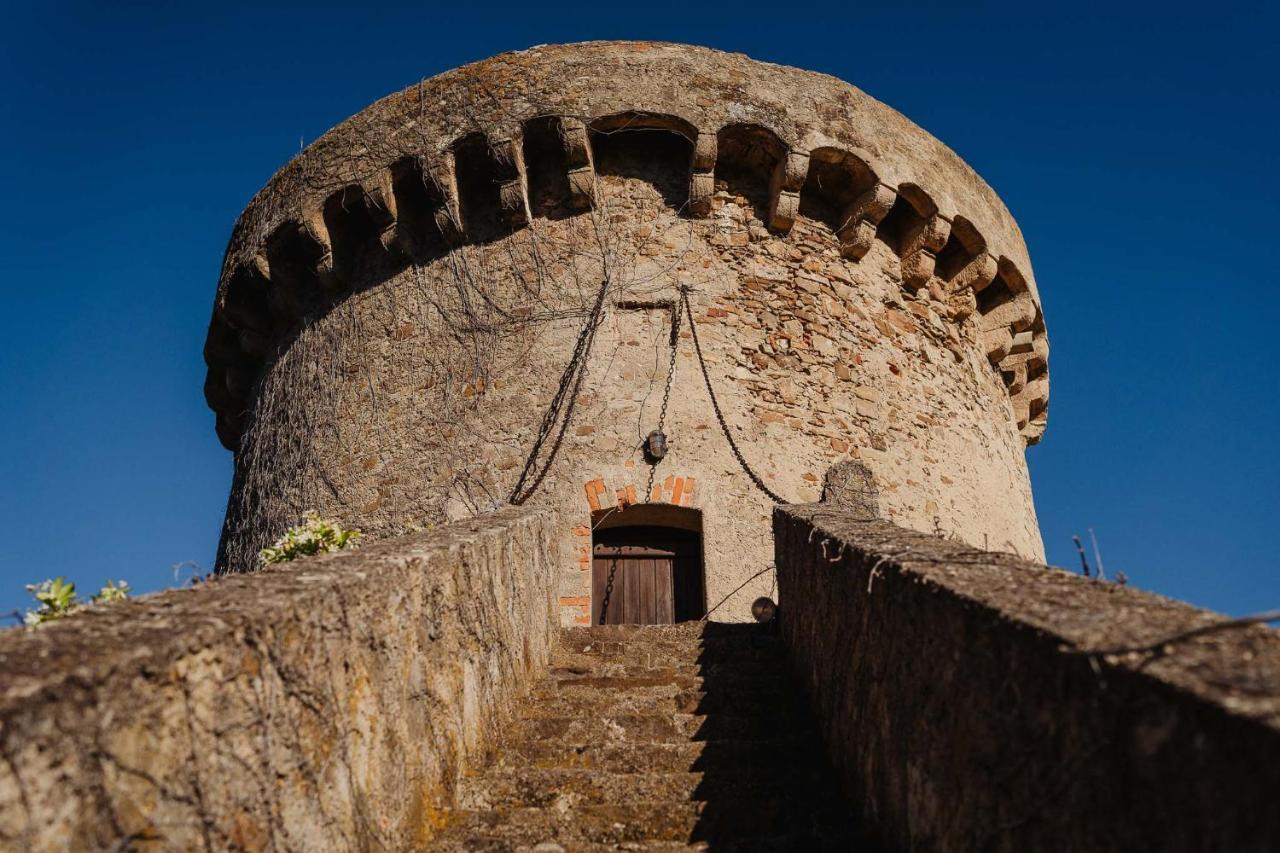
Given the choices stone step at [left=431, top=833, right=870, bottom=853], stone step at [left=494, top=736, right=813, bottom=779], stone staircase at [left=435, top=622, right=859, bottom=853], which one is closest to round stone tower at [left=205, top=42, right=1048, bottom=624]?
stone staircase at [left=435, top=622, right=859, bottom=853]

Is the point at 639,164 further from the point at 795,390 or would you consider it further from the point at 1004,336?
the point at 1004,336

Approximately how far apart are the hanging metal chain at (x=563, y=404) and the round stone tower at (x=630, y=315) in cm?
2

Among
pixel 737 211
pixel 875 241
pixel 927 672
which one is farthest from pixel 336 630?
pixel 875 241

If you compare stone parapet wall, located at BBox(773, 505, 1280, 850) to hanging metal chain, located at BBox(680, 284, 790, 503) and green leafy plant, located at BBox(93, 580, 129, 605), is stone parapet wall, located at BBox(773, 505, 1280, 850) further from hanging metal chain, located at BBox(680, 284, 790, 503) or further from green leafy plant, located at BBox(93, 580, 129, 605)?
hanging metal chain, located at BBox(680, 284, 790, 503)

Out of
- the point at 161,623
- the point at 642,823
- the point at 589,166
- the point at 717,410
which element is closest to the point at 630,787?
the point at 642,823

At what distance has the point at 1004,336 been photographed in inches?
404

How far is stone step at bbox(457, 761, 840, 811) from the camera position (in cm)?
346

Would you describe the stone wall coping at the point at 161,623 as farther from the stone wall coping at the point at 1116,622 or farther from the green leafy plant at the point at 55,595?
the stone wall coping at the point at 1116,622

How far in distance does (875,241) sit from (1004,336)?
218cm

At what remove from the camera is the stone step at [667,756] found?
3.75 meters

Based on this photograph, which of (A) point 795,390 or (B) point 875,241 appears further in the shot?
(B) point 875,241

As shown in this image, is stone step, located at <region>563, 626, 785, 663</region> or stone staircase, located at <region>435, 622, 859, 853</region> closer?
stone staircase, located at <region>435, 622, 859, 853</region>

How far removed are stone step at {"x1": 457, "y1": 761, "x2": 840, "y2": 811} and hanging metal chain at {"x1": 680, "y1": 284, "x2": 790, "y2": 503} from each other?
3879 millimetres

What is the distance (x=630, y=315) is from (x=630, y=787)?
518 cm
